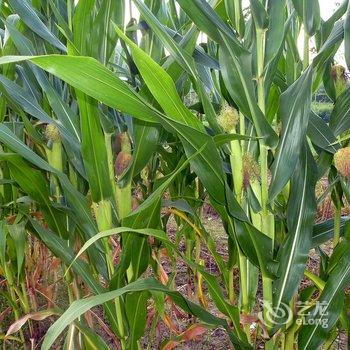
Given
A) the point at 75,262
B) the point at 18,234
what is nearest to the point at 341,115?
the point at 75,262

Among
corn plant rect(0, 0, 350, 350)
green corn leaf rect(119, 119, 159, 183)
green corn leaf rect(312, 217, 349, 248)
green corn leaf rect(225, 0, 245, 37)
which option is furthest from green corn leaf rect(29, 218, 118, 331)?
green corn leaf rect(225, 0, 245, 37)

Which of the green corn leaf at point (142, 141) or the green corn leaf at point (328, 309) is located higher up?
the green corn leaf at point (142, 141)

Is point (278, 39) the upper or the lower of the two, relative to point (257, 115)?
upper

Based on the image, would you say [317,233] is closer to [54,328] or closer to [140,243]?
[140,243]

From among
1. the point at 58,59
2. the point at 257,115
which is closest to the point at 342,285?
the point at 257,115

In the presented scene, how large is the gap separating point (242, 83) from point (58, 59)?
29cm

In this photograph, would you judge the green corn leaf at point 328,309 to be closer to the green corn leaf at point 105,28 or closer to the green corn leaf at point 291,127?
the green corn leaf at point 291,127

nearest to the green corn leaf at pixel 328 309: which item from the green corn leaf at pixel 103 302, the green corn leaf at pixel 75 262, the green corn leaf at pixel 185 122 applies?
the green corn leaf at pixel 103 302

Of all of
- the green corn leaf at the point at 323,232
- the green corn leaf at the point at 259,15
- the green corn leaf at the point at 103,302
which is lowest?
the green corn leaf at the point at 103,302

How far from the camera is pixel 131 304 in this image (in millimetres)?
814

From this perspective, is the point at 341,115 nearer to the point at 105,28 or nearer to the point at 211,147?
the point at 211,147

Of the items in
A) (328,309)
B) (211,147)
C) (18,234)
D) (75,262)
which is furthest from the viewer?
(18,234)

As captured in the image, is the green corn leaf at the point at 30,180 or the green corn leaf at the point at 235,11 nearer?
the green corn leaf at the point at 235,11

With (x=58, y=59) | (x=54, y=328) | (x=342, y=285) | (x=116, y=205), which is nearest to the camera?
(x=58, y=59)
